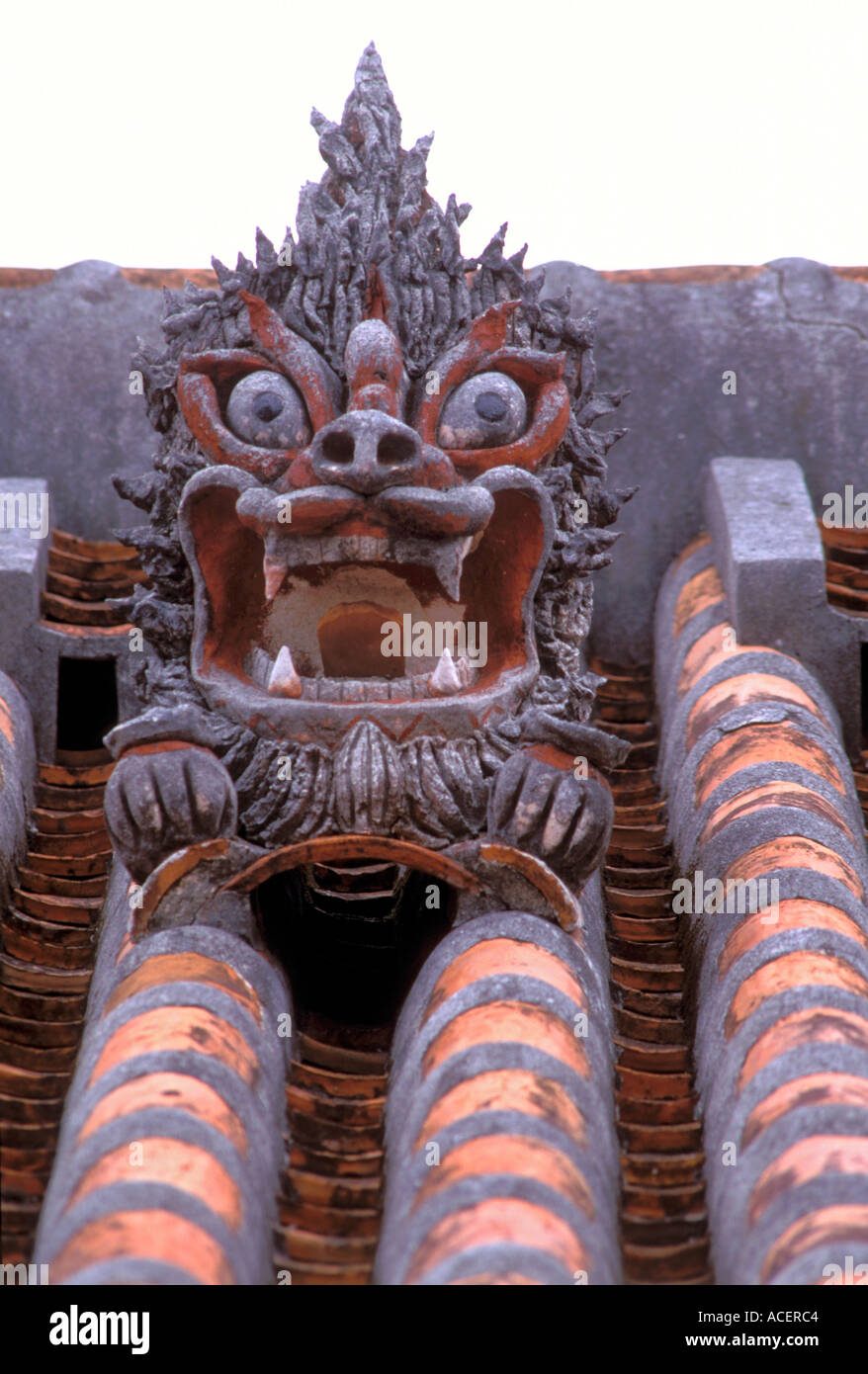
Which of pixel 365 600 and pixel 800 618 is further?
pixel 800 618

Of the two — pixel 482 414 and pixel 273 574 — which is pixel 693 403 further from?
pixel 273 574

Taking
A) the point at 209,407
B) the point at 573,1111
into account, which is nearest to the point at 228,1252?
the point at 573,1111

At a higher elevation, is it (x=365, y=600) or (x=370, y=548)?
(x=370, y=548)

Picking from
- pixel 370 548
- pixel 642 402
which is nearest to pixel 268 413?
pixel 370 548

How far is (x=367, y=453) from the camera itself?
5.04 meters

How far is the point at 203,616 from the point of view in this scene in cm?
533

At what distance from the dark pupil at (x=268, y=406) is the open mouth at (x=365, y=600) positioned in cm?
21

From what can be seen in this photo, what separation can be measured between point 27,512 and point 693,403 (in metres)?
2.49

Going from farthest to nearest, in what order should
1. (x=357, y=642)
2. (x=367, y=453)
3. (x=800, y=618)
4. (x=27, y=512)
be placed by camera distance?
(x=27, y=512) → (x=800, y=618) → (x=357, y=642) → (x=367, y=453)

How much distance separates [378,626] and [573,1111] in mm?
1564

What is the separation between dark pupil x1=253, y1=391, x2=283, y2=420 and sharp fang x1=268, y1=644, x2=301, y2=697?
675 millimetres

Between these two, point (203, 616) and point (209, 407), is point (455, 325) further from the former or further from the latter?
point (203, 616)
